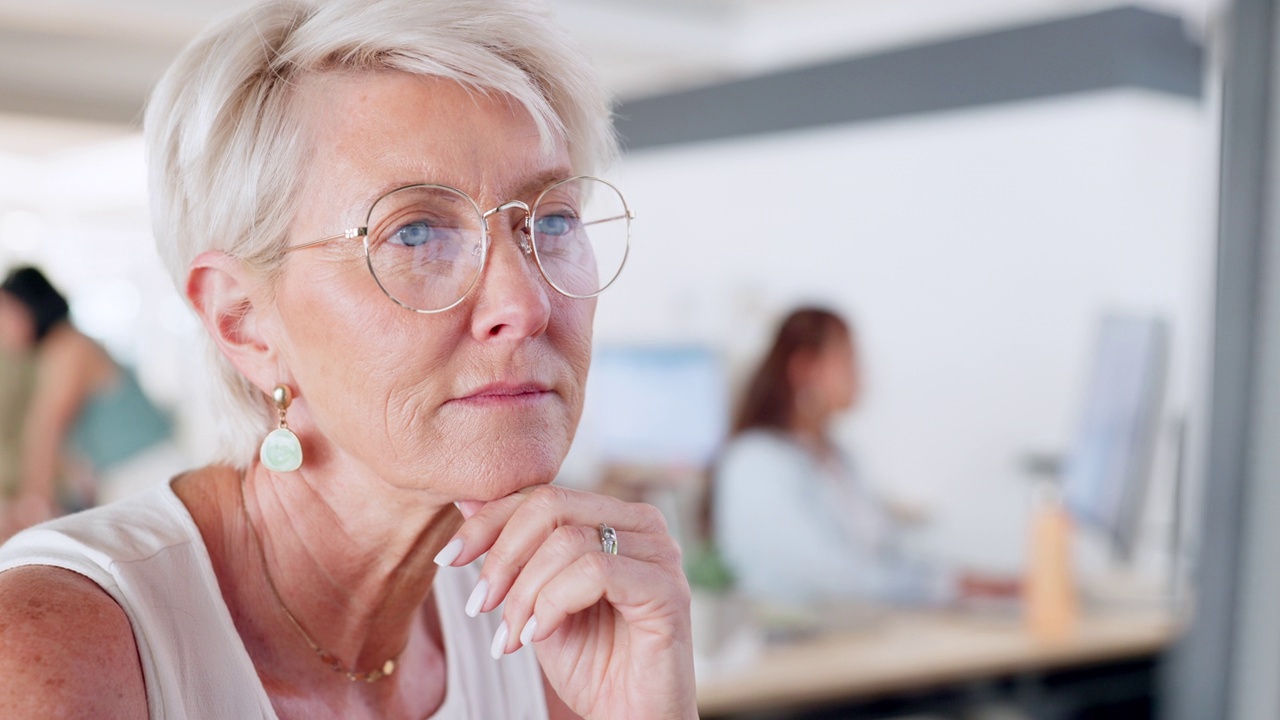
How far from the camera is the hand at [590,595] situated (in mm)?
1003

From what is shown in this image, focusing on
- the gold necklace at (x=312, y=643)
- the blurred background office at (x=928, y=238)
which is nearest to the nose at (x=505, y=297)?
the gold necklace at (x=312, y=643)

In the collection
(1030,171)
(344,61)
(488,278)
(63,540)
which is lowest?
(63,540)

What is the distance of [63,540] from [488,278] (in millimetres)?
412

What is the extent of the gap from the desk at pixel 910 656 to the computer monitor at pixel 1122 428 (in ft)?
0.84

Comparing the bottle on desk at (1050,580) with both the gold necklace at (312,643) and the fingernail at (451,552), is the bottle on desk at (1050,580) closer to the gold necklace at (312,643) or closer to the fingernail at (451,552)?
the gold necklace at (312,643)

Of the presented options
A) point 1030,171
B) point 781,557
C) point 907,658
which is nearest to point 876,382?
point 1030,171

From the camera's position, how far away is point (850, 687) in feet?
8.68

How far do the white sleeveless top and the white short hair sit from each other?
0.25 meters

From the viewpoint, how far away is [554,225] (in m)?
1.08

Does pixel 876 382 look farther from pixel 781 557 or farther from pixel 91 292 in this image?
pixel 91 292

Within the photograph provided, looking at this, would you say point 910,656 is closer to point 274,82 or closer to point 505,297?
point 505,297

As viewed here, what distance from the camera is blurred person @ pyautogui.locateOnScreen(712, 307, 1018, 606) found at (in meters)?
3.53

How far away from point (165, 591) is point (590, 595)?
36cm

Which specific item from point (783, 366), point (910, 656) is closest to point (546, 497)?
point (910, 656)
